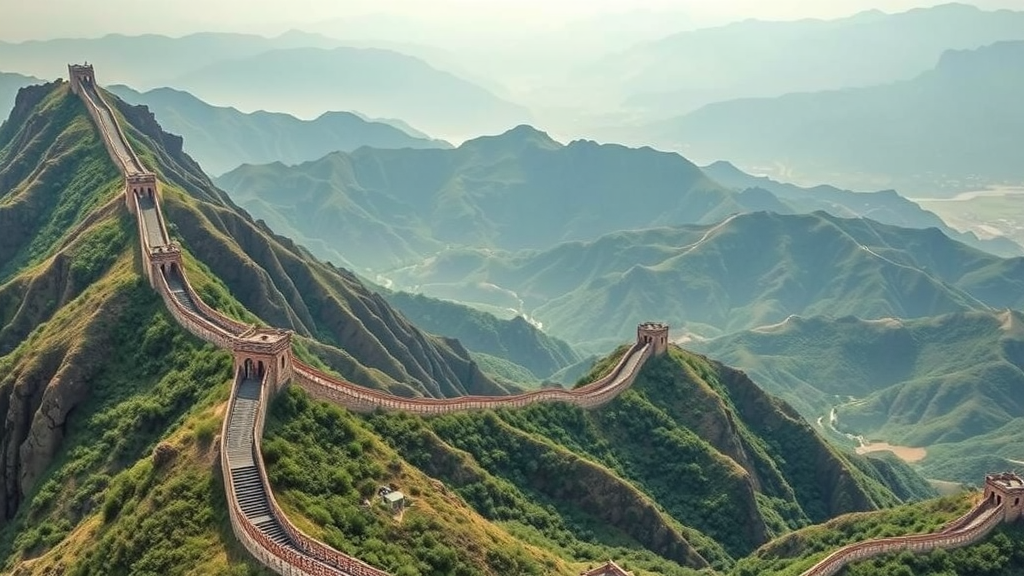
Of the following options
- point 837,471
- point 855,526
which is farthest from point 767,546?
point 837,471

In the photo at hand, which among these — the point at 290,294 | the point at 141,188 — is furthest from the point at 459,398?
the point at 290,294

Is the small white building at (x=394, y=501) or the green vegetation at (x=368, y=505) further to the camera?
the small white building at (x=394, y=501)

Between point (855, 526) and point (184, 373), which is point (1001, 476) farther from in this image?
point (184, 373)

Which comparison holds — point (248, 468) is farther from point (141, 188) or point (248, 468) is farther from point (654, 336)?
point (141, 188)

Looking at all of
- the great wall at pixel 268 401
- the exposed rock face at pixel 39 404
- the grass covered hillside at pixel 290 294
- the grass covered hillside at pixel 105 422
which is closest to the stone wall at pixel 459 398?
the great wall at pixel 268 401

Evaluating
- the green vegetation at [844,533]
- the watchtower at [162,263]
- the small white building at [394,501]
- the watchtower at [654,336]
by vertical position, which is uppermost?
the watchtower at [162,263]

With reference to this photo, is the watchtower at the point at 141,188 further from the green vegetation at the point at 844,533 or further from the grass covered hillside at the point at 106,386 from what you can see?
the green vegetation at the point at 844,533

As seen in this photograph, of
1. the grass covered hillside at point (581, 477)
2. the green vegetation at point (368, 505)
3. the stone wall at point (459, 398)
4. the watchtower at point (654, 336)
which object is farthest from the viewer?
the watchtower at point (654, 336)

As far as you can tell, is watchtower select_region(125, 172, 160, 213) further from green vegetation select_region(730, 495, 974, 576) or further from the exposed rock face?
green vegetation select_region(730, 495, 974, 576)

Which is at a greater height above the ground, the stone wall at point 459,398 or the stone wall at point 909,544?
the stone wall at point 459,398
